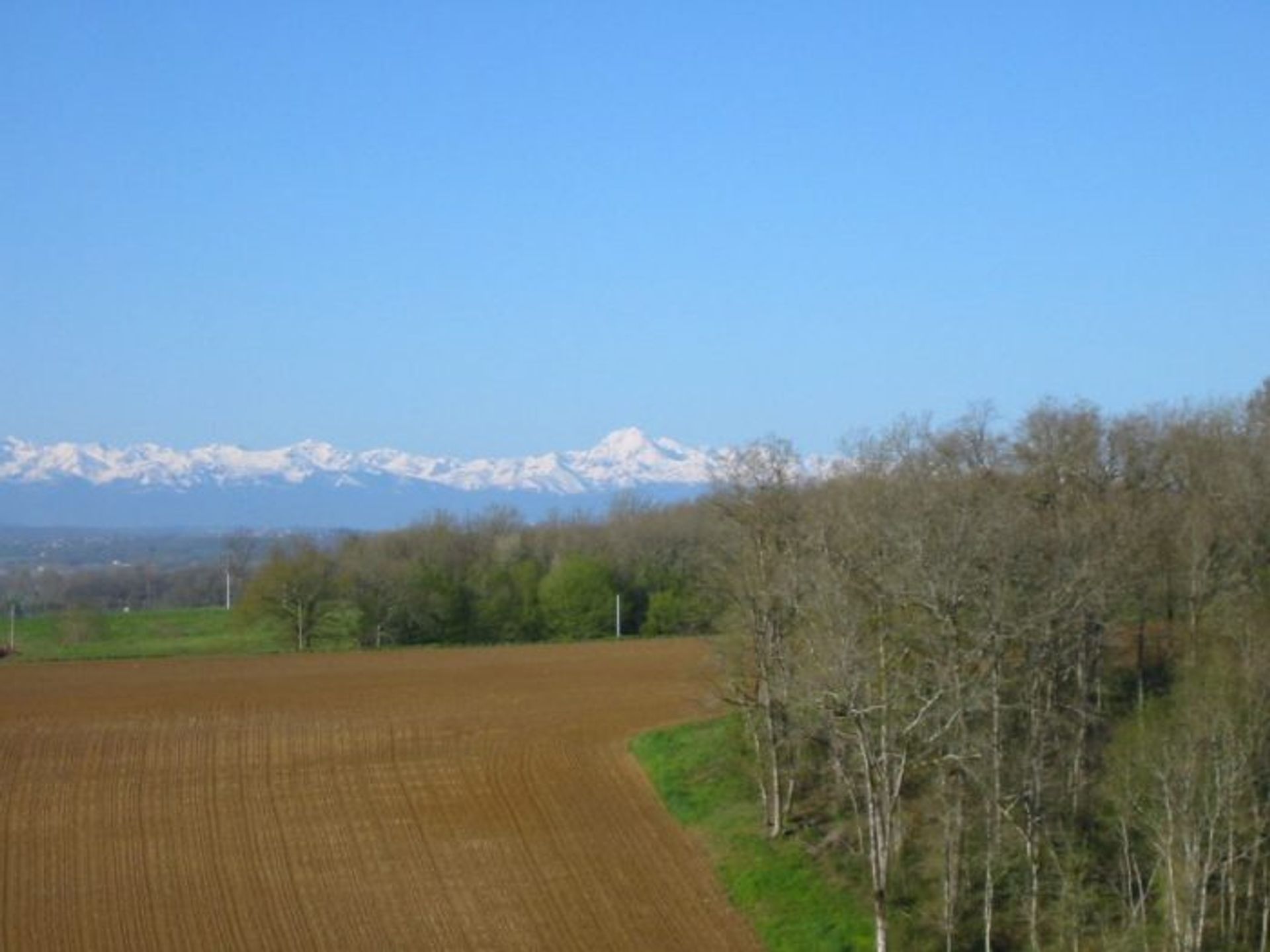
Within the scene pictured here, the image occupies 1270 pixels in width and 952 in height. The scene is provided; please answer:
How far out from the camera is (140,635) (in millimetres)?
73438

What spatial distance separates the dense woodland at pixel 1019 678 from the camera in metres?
25.8

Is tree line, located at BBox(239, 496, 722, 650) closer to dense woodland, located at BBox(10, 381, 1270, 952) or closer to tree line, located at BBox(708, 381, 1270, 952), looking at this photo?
dense woodland, located at BBox(10, 381, 1270, 952)

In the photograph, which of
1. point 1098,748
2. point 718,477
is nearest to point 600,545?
point 718,477

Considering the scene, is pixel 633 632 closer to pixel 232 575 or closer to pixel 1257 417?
pixel 1257 417

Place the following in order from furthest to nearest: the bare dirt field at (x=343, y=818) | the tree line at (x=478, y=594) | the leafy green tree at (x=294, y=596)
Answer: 1. the tree line at (x=478, y=594)
2. the leafy green tree at (x=294, y=596)
3. the bare dirt field at (x=343, y=818)

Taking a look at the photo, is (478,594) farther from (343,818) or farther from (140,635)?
(343,818)

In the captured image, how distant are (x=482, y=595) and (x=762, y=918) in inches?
1572

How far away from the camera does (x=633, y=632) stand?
67188 millimetres

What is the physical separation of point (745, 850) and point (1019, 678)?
633cm

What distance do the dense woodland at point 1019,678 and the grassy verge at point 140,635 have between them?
28554mm

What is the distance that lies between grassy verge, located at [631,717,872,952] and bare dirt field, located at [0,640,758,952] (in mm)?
498

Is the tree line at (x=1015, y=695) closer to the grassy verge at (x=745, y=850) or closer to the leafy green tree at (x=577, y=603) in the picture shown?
the grassy verge at (x=745, y=850)

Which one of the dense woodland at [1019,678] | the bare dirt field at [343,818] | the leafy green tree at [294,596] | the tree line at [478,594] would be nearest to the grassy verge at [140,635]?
the leafy green tree at [294,596]

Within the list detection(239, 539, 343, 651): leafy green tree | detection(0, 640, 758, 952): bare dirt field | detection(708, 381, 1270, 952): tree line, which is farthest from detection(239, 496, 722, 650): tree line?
detection(708, 381, 1270, 952): tree line
